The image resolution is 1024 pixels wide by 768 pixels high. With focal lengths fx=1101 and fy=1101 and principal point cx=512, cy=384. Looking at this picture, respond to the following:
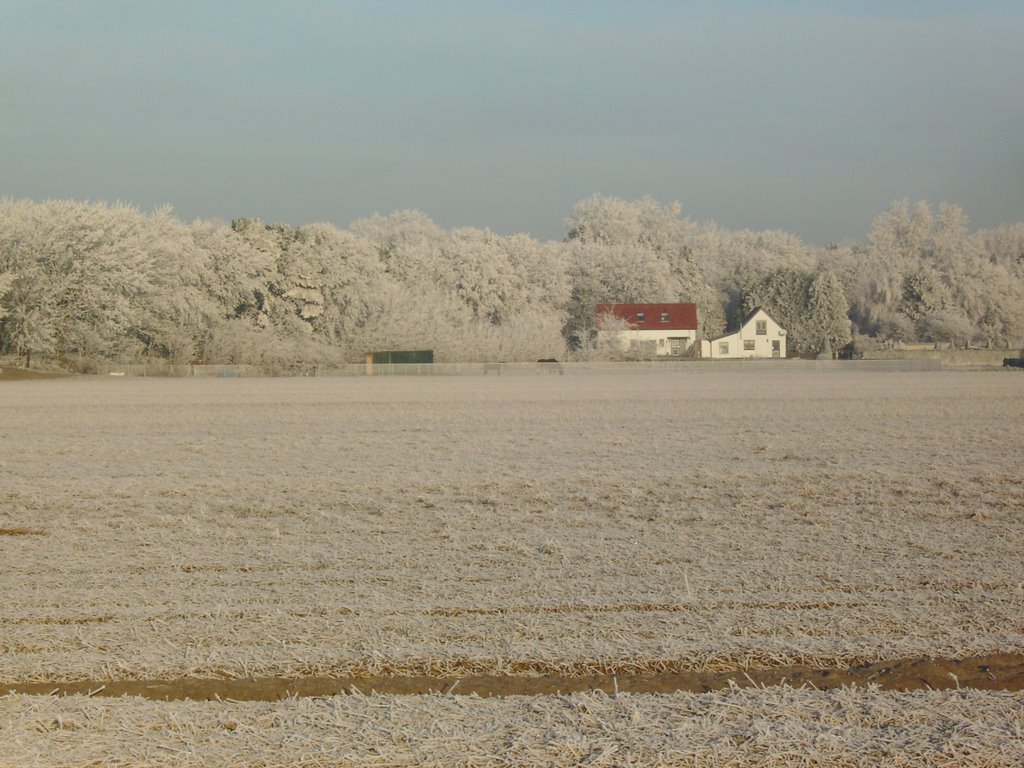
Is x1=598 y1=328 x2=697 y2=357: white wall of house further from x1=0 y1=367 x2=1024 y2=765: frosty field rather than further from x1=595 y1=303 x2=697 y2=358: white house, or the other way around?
x1=0 y1=367 x2=1024 y2=765: frosty field

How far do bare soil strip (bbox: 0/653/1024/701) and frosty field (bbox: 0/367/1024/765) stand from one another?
0.11 m

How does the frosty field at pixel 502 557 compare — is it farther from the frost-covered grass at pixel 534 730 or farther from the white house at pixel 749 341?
the white house at pixel 749 341

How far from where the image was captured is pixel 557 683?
18.5 ft

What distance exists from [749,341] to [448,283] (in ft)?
92.8

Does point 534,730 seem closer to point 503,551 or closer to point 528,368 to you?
point 503,551

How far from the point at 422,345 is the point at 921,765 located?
69.5 metres

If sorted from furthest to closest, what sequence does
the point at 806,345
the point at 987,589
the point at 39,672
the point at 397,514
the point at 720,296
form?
1. the point at 720,296
2. the point at 806,345
3. the point at 397,514
4. the point at 987,589
5. the point at 39,672

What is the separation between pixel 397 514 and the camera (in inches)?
451

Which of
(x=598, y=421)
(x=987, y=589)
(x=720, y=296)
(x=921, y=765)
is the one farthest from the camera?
(x=720, y=296)

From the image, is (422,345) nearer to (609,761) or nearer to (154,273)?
(154,273)

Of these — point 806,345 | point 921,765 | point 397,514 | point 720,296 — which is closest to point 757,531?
point 397,514

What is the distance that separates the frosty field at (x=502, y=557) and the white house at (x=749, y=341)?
77.2m

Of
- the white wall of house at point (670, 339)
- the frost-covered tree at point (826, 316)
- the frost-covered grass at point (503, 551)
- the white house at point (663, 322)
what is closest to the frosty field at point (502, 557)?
the frost-covered grass at point (503, 551)

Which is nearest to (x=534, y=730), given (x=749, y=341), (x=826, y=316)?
(x=749, y=341)
